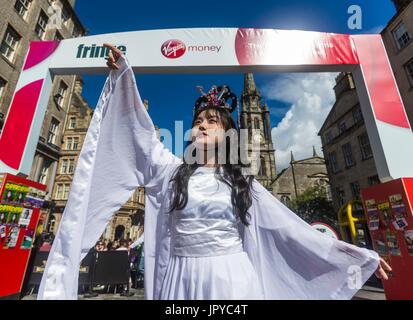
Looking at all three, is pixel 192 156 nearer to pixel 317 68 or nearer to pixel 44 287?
pixel 44 287

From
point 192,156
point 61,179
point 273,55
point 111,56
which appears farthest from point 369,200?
point 61,179

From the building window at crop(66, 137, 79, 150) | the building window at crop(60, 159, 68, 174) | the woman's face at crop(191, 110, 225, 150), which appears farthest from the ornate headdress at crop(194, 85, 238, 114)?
the building window at crop(66, 137, 79, 150)

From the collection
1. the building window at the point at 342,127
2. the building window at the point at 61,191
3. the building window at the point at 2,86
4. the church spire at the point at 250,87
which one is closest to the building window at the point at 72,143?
the building window at the point at 61,191

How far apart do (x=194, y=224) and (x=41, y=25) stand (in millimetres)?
19734

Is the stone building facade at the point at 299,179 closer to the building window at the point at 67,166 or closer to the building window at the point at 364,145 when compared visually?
the building window at the point at 364,145

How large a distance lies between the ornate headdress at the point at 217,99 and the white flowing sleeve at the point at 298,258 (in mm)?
991

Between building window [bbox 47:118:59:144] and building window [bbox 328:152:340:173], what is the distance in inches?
941

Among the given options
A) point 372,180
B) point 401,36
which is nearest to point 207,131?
point 372,180

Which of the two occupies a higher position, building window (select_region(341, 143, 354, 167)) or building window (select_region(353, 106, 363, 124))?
building window (select_region(353, 106, 363, 124))

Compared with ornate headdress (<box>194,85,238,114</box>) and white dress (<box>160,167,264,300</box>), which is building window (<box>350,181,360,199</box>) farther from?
white dress (<box>160,167,264,300</box>)

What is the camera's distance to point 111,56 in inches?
72.5

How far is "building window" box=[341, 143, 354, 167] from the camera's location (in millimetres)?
19383

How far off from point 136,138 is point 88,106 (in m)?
31.1

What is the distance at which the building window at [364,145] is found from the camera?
17.2m
